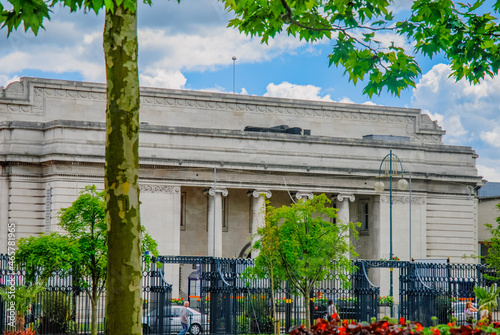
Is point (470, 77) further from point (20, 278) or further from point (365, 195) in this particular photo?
point (365, 195)

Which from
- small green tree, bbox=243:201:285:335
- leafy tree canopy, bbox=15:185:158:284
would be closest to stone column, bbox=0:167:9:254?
leafy tree canopy, bbox=15:185:158:284

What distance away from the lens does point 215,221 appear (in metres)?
58.2

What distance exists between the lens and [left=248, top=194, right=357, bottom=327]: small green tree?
111 feet

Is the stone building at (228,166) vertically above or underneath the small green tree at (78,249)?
above

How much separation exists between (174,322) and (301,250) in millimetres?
7164

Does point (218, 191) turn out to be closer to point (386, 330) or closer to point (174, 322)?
point (174, 322)

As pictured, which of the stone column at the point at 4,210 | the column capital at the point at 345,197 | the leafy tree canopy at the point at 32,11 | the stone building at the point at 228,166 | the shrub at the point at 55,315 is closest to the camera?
the leafy tree canopy at the point at 32,11

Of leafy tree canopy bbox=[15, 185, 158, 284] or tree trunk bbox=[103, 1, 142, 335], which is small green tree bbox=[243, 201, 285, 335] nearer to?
leafy tree canopy bbox=[15, 185, 158, 284]

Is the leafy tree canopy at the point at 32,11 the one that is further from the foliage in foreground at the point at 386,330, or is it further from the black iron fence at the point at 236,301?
the black iron fence at the point at 236,301

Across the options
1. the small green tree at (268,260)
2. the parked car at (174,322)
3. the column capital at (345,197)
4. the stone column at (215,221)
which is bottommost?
the parked car at (174,322)

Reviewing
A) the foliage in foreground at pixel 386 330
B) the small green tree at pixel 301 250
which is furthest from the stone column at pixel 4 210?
the foliage in foreground at pixel 386 330

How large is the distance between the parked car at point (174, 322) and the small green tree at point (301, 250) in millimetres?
3666

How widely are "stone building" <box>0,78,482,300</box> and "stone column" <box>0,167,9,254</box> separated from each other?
0.08 m

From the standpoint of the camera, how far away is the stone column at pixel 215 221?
57.7 m
